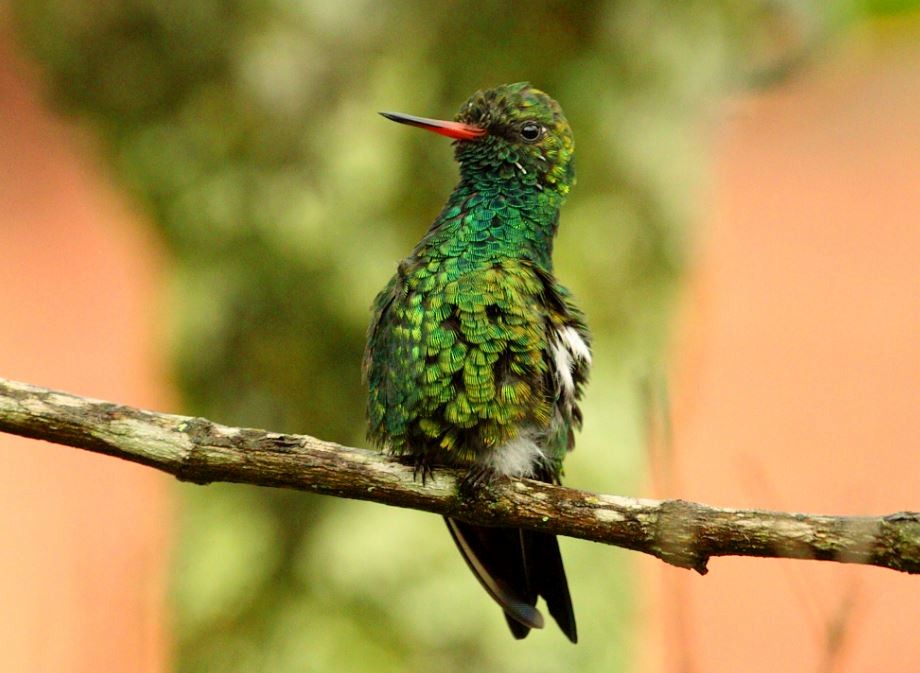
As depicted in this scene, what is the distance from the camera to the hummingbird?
3.04 metres

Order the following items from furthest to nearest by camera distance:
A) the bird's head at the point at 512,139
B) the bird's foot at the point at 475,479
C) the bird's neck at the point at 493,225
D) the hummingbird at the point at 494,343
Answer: the bird's head at the point at 512,139, the bird's neck at the point at 493,225, the hummingbird at the point at 494,343, the bird's foot at the point at 475,479

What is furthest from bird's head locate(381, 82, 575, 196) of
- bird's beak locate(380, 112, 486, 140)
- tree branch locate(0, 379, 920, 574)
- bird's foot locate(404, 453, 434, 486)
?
tree branch locate(0, 379, 920, 574)

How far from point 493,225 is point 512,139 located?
0.34m

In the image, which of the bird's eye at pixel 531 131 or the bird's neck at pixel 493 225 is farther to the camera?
the bird's eye at pixel 531 131

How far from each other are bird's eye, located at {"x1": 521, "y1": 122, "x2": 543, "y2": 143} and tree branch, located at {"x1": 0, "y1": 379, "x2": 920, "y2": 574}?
1238 mm

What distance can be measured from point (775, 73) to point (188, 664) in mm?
4032

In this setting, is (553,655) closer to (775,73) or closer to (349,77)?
(349,77)

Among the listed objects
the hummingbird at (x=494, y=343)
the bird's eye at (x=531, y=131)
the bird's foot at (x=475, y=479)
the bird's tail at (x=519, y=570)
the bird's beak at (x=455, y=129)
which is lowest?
the bird's tail at (x=519, y=570)

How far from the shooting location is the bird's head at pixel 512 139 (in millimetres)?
3480

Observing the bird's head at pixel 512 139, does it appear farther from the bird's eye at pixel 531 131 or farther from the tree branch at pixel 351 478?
the tree branch at pixel 351 478

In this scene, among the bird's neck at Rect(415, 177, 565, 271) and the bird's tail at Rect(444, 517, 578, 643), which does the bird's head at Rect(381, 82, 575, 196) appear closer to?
the bird's neck at Rect(415, 177, 565, 271)

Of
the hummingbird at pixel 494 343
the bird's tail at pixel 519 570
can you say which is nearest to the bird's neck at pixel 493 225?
the hummingbird at pixel 494 343

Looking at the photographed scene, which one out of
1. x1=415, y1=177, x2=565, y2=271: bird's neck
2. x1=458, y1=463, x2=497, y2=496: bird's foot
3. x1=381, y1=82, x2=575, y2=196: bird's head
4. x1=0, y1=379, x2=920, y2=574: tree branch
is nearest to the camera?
x1=0, y1=379, x2=920, y2=574: tree branch

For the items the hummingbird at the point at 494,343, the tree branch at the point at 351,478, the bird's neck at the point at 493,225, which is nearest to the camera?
the tree branch at the point at 351,478
